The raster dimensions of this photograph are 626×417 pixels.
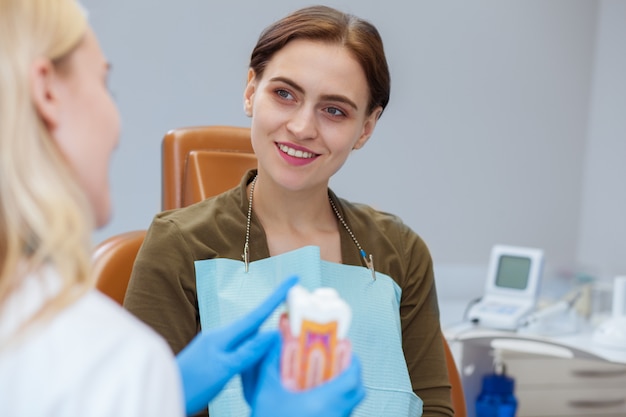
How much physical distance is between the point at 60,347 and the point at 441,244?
8.73 ft

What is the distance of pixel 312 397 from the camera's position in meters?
0.76

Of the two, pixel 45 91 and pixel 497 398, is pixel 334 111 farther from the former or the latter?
pixel 497 398

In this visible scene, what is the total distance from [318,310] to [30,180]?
30cm

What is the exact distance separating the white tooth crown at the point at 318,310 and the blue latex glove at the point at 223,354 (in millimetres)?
81

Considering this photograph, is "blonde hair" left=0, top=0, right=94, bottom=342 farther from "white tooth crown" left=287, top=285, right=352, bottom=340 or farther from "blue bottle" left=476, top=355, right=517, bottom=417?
"blue bottle" left=476, top=355, right=517, bottom=417

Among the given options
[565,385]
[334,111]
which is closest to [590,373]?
[565,385]

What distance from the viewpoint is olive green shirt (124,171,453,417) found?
129cm

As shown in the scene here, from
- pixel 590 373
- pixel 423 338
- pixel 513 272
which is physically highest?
pixel 423 338

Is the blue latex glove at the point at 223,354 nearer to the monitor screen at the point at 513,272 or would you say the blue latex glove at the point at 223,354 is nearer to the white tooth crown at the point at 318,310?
the white tooth crown at the point at 318,310

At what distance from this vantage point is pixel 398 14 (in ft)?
9.82

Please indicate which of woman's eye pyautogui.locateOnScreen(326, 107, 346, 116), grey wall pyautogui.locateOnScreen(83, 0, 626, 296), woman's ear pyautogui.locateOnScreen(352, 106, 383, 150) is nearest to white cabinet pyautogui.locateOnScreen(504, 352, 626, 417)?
grey wall pyautogui.locateOnScreen(83, 0, 626, 296)

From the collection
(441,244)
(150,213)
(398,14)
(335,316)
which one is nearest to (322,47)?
(335,316)

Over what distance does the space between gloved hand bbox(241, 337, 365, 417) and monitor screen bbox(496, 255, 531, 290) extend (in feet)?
5.57

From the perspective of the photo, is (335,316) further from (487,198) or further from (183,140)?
(487,198)
